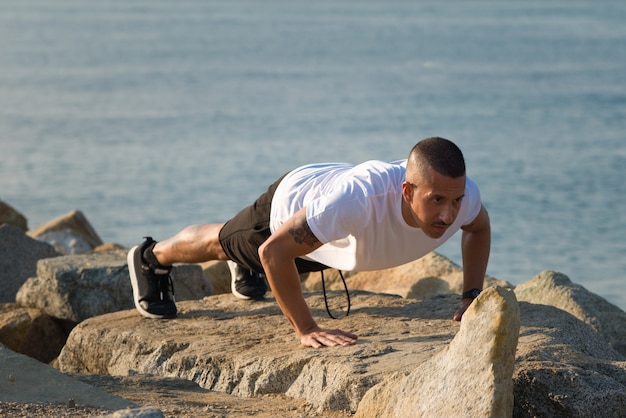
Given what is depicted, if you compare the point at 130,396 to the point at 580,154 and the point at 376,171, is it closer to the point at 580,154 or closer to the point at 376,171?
the point at 376,171

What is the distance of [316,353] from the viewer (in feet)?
16.6

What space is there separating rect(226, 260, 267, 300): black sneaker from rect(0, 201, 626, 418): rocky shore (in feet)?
0.25

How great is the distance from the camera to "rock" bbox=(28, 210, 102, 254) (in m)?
10.6

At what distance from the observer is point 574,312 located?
21.5 feet

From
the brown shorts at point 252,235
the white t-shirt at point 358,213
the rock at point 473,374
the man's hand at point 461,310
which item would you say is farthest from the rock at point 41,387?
the man's hand at point 461,310

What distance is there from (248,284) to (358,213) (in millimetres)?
1607

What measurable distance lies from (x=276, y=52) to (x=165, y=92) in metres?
10.3

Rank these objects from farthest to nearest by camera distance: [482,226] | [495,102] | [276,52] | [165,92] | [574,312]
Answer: [276,52]
[165,92]
[495,102]
[574,312]
[482,226]

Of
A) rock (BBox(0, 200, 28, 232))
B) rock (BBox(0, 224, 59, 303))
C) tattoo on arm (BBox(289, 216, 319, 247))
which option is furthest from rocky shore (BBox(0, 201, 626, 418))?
rock (BBox(0, 200, 28, 232))

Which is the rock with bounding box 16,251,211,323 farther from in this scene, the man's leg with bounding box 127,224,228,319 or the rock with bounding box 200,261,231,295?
the rock with bounding box 200,261,231,295

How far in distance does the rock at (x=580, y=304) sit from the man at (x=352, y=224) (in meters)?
1.14

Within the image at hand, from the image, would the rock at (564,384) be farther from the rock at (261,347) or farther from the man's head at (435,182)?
the man's head at (435,182)

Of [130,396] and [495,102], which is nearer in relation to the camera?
[130,396]

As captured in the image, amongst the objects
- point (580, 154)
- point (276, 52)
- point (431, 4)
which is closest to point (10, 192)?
point (580, 154)
